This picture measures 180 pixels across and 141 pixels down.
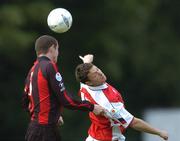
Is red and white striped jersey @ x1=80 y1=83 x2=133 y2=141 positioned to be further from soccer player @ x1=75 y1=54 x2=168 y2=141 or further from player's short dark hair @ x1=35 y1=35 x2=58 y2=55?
player's short dark hair @ x1=35 y1=35 x2=58 y2=55

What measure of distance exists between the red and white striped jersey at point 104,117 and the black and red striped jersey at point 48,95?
0.78 feet

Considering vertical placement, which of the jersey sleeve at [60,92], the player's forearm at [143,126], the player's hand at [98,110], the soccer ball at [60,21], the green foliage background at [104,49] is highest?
the soccer ball at [60,21]

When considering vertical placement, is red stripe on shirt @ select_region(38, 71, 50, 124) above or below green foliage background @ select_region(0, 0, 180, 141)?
above

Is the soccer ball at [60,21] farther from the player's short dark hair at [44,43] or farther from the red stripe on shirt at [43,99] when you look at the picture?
the red stripe on shirt at [43,99]

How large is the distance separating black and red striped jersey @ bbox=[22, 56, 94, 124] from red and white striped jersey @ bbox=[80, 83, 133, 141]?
24 cm

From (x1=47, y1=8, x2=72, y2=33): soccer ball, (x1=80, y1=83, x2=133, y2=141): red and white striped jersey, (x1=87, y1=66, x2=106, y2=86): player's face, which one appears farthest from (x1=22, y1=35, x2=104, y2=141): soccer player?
(x1=47, y1=8, x2=72, y2=33): soccer ball

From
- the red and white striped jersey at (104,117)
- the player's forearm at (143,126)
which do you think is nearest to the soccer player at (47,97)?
the red and white striped jersey at (104,117)

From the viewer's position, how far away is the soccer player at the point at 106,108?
1137cm

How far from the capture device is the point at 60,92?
11211 millimetres

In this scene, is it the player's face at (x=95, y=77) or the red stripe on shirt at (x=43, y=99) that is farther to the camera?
the player's face at (x=95, y=77)

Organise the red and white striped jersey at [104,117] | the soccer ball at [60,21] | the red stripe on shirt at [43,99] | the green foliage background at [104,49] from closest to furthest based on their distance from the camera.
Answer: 1. the red stripe on shirt at [43,99]
2. the red and white striped jersey at [104,117]
3. the soccer ball at [60,21]
4. the green foliage background at [104,49]

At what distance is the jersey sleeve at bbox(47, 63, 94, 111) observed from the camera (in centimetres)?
1119

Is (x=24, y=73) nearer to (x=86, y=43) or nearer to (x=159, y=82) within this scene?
(x=86, y=43)

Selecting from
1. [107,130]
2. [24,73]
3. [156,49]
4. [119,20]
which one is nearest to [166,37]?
[156,49]
